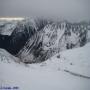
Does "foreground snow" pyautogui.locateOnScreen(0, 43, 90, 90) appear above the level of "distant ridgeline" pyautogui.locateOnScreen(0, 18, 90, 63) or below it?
below

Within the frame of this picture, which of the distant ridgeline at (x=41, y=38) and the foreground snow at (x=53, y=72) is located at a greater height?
the distant ridgeline at (x=41, y=38)

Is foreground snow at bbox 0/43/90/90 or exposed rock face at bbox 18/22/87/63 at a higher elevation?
exposed rock face at bbox 18/22/87/63

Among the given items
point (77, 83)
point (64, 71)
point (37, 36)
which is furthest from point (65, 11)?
point (77, 83)

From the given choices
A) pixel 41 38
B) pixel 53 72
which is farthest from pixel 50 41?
pixel 53 72

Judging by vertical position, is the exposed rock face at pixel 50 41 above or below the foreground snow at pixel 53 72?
above
